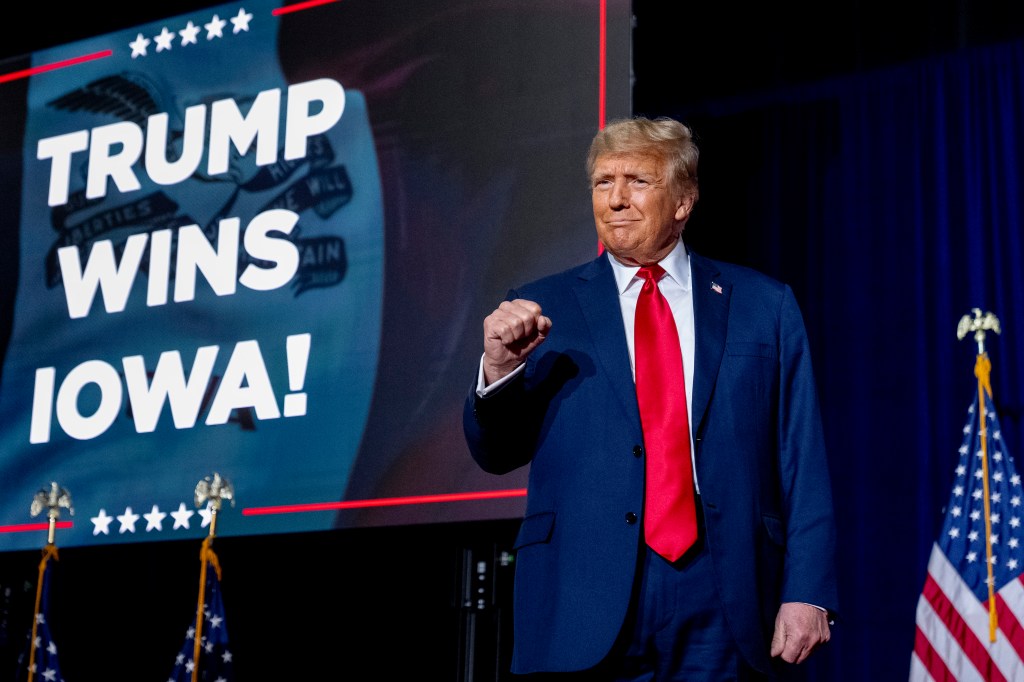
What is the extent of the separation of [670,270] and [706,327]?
0.13 meters

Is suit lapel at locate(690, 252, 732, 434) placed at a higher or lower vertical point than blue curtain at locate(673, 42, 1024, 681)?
lower

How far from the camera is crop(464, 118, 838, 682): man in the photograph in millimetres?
1916

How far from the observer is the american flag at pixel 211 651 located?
163 inches

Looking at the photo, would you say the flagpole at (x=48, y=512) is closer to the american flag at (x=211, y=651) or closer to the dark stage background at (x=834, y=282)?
the american flag at (x=211, y=651)

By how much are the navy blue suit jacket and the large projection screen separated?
4.73 ft

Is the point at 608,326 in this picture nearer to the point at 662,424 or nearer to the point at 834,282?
the point at 662,424

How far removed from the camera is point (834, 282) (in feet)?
17.1

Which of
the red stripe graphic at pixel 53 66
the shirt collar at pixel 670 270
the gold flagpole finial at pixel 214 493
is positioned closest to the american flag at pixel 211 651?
the gold flagpole finial at pixel 214 493

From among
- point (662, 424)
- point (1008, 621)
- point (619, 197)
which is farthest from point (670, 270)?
point (1008, 621)

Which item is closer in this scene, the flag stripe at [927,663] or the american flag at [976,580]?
the american flag at [976,580]

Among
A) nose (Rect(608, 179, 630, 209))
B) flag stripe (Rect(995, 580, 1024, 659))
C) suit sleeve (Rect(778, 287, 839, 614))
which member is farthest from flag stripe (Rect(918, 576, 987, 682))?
nose (Rect(608, 179, 630, 209))

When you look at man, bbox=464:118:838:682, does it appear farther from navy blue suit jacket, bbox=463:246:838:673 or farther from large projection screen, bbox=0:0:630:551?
large projection screen, bbox=0:0:630:551

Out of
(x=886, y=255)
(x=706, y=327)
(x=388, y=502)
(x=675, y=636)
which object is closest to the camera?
(x=675, y=636)

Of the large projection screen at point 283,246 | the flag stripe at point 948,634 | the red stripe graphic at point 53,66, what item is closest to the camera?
the large projection screen at point 283,246
